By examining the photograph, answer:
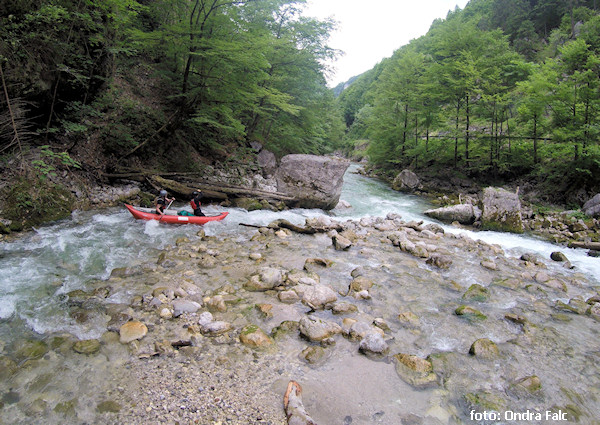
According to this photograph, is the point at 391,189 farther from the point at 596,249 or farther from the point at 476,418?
the point at 476,418

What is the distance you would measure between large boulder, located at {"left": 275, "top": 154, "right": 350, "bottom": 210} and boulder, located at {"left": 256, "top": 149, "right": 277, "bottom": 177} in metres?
5.08

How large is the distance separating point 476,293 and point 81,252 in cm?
826

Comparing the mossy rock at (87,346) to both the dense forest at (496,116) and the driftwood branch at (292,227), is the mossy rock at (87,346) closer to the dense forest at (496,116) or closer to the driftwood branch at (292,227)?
the driftwood branch at (292,227)

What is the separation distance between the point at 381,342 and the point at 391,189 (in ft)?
60.5

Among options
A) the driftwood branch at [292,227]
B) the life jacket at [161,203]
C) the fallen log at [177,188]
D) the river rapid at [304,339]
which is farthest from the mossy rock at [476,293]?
the fallen log at [177,188]

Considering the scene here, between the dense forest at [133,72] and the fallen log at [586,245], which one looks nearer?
the dense forest at [133,72]

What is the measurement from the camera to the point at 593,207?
1231cm

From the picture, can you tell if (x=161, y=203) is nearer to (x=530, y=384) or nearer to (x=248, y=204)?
(x=248, y=204)

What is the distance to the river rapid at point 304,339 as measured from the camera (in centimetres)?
287

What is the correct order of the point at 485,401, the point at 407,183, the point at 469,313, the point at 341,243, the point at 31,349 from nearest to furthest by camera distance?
the point at 485,401
the point at 31,349
the point at 469,313
the point at 341,243
the point at 407,183

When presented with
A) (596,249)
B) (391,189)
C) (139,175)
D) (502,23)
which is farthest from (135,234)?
(502,23)

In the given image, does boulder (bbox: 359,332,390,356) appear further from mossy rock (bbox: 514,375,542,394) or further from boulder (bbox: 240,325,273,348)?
mossy rock (bbox: 514,375,542,394)

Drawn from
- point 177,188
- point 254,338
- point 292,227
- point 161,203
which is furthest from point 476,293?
point 177,188

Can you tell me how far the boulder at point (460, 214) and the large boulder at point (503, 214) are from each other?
22.2 inches
